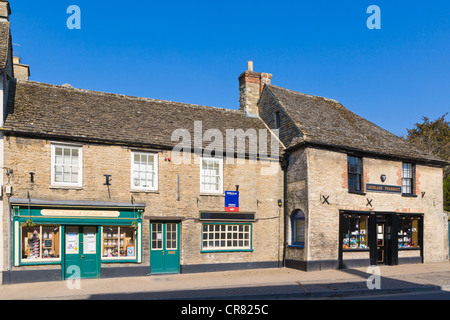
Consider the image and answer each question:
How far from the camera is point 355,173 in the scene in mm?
19625

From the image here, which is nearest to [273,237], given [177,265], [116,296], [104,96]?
[177,265]

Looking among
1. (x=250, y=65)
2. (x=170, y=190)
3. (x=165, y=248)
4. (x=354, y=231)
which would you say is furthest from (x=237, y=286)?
(x=250, y=65)

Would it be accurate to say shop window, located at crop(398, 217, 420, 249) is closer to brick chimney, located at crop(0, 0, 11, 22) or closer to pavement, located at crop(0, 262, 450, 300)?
pavement, located at crop(0, 262, 450, 300)

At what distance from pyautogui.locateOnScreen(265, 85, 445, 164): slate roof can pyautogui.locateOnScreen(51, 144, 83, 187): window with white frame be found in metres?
9.27

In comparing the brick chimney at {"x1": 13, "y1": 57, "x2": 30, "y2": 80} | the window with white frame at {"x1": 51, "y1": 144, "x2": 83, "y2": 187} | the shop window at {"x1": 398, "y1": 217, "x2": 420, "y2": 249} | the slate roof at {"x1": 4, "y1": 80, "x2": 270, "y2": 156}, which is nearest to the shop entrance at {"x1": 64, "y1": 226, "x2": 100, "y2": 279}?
the window with white frame at {"x1": 51, "y1": 144, "x2": 83, "y2": 187}

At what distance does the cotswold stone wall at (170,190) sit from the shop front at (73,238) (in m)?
0.36

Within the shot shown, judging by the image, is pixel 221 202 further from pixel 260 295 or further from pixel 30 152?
pixel 30 152

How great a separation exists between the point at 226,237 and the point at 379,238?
7.55 m

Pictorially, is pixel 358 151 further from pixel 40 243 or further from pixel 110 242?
pixel 40 243

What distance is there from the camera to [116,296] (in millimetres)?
12000

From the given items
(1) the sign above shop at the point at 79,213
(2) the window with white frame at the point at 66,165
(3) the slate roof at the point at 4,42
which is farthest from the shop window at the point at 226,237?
(3) the slate roof at the point at 4,42

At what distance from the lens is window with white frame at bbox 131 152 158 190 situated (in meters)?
16.7

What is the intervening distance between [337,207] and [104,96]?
11.9 meters

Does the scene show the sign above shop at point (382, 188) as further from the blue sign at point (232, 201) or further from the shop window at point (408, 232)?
the blue sign at point (232, 201)
